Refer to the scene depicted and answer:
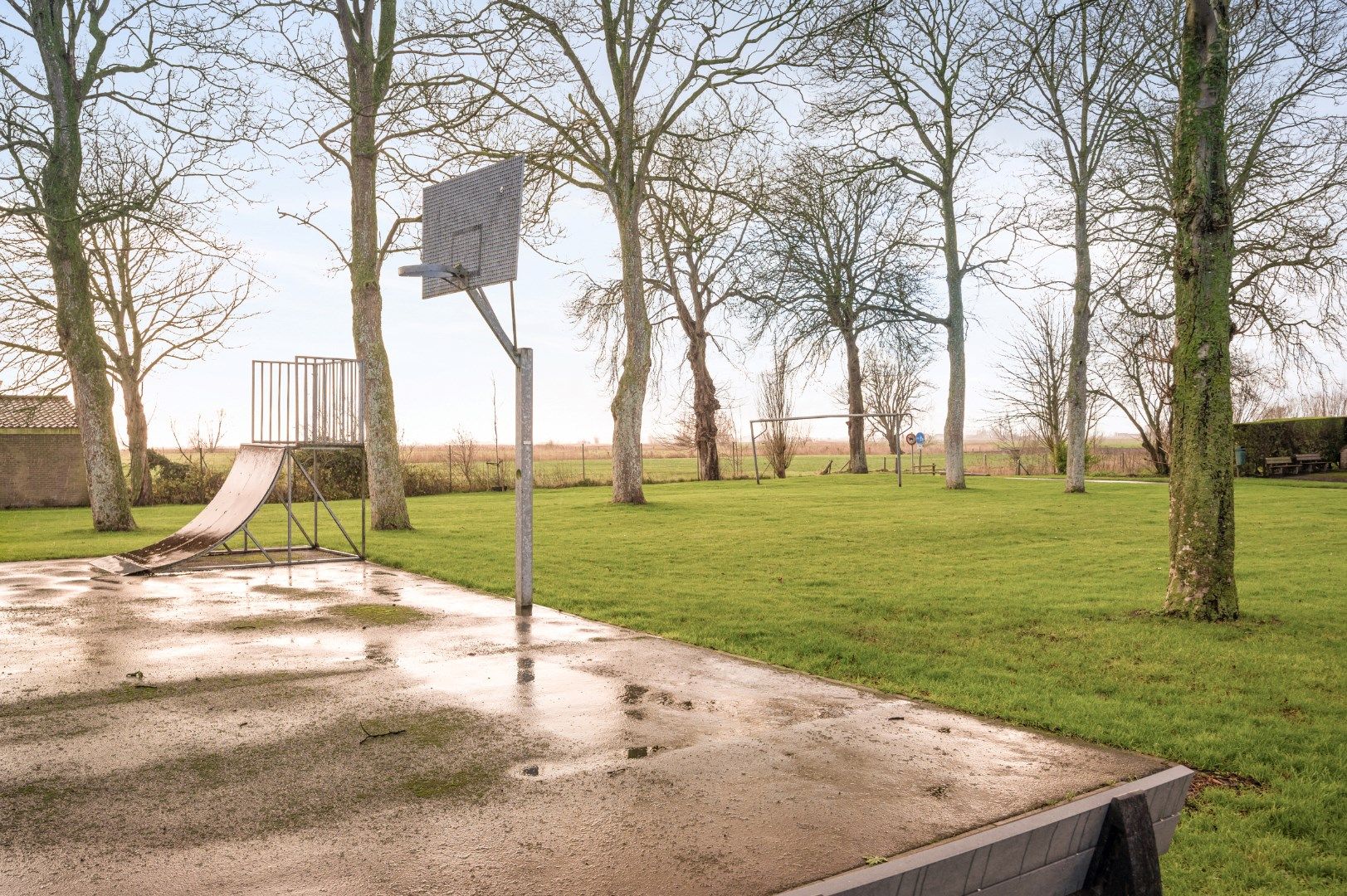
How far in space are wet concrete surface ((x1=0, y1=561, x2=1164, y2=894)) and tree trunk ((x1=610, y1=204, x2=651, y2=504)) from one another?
1261cm

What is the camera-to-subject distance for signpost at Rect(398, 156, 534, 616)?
6.78 metres

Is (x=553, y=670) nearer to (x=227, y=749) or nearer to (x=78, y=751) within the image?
(x=227, y=749)

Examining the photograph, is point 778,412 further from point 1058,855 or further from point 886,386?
point 1058,855

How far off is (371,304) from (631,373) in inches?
239

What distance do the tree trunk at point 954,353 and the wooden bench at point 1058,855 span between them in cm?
1979

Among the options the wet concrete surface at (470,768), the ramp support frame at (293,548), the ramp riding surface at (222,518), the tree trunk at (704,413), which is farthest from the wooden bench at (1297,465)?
the wet concrete surface at (470,768)

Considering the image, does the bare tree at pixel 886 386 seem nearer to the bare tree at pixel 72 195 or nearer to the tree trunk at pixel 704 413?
the tree trunk at pixel 704 413

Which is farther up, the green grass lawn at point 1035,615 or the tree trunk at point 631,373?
the tree trunk at point 631,373

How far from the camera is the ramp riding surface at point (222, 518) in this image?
911 centimetres

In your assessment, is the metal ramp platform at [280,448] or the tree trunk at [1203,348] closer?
the tree trunk at [1203,348]

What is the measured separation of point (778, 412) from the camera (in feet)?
109

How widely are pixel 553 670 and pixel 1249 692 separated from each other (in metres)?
3.59

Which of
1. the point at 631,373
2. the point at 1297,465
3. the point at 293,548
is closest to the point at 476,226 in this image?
the point at 293,548

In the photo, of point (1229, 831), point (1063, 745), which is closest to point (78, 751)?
point (1063, 745)
